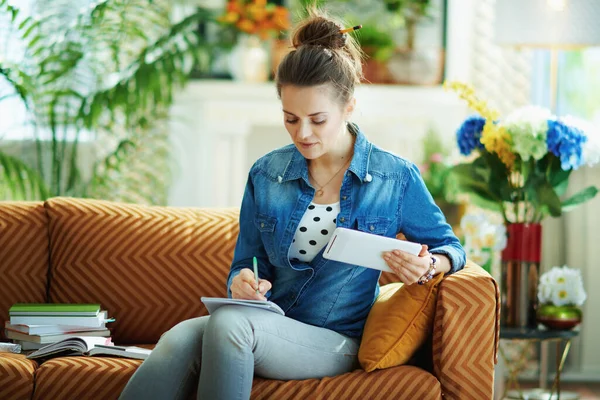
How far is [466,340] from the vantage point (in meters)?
2.07

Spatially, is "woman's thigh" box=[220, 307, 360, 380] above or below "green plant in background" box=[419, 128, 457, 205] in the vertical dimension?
below

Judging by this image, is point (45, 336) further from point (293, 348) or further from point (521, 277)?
point (521, 277)

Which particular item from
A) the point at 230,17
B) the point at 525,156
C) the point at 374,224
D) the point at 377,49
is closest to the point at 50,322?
the point at 374,224

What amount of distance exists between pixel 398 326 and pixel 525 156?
0.85 metres

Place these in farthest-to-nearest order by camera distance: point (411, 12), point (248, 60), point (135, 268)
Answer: point (411, 12) → point (248, 60) → point (135, 268)

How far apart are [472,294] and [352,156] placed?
445 millimetres

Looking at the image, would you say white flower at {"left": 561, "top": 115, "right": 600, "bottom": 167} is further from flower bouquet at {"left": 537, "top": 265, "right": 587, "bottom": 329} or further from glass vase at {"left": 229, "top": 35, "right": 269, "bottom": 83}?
glass vase at {"left": 229, "top": 35, "right": 269, "bottom": 83}

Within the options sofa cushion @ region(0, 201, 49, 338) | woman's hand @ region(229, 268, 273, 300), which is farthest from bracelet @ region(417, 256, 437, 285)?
sofa cushion @ region(0, 201, 49, 338)

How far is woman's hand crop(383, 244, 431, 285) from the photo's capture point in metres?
1.95

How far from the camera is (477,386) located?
2072mm

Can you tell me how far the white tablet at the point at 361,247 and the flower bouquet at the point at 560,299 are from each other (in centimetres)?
91

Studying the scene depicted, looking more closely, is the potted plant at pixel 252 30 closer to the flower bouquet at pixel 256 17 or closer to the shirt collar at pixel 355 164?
the flower bouquet at pixel 256 17

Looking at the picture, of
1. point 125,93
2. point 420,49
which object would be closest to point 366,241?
point 125,93

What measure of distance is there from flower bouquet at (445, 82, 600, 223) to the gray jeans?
938 mm
